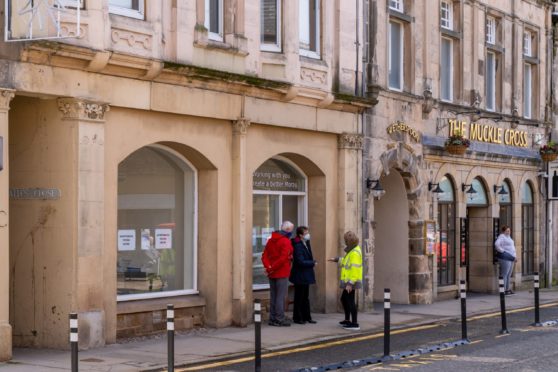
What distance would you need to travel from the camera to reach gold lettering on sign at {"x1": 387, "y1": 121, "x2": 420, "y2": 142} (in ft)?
80.1

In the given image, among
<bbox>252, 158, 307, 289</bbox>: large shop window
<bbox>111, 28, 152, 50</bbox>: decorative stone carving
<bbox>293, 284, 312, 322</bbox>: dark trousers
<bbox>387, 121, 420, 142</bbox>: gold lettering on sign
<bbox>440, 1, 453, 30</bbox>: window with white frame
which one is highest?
<bbox>440, 1, 453, 30</bbox>: window with white frame

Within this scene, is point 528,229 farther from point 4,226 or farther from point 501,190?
point 4,226

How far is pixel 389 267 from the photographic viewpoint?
85.8 feet

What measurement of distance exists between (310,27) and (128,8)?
5.56 m

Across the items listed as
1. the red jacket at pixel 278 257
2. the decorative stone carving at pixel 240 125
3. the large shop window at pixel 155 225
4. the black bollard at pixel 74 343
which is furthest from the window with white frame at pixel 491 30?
the black bollard at pixel 74 343

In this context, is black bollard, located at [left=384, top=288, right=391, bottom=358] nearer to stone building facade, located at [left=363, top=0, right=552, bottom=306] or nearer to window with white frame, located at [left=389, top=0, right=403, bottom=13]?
stone building facade, located at [left=363, top=0, right=552, bottom=306]

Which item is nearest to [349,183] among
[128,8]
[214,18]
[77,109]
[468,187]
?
[214,18]

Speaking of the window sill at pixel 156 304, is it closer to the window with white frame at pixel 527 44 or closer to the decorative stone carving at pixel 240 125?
the decorative stone carving at pixel 240 125

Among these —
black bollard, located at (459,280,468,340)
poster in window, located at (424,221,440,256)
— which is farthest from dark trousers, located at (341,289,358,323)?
poster in window, located at (424,221,440,256)

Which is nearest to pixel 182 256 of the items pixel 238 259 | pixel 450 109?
pixel 238 259

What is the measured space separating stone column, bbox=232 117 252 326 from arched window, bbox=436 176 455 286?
27.8 feet

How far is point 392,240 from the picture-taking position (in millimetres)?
26125

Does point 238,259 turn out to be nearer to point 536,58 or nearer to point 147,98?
point 147,98

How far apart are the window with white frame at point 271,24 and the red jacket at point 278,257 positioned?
11.8ft
